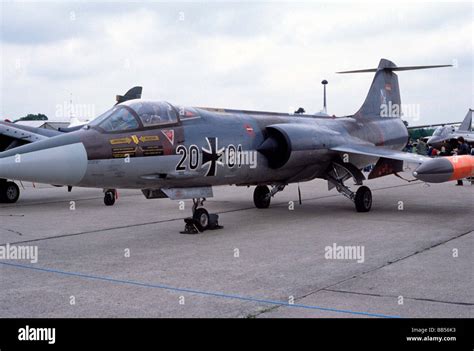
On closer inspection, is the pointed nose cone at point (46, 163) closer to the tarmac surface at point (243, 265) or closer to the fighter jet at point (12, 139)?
the tarmac surface at point (243, 265)

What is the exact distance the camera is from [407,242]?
8367mm

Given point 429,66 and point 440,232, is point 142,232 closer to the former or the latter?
point 440,232

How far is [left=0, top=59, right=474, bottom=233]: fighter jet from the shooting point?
7734mm

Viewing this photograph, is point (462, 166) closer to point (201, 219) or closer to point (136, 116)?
point (201, 219)

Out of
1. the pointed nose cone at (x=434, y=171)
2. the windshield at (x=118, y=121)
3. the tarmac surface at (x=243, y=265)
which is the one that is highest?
the windshield at (x=118, y=121)

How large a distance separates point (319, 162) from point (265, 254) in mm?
5180

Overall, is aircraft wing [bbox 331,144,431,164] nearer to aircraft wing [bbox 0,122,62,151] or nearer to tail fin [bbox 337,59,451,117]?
tail fin [bbox 337,59,451,117]

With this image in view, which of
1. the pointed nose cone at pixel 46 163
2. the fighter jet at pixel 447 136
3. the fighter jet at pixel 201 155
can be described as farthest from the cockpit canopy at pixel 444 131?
the pointed nose cone at pixel 46 163

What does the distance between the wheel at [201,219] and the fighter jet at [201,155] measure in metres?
0.02

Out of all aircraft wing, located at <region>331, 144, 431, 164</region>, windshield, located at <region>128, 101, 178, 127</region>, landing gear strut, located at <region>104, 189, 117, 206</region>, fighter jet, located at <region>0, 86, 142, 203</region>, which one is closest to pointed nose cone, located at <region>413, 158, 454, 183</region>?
aircraft wing, located at <region>331, 144, 431, 164</region>

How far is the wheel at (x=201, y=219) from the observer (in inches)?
377

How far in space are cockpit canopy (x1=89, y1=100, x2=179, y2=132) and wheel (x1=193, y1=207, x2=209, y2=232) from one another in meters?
1.69

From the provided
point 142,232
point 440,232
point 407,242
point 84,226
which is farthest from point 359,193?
point 84,226
